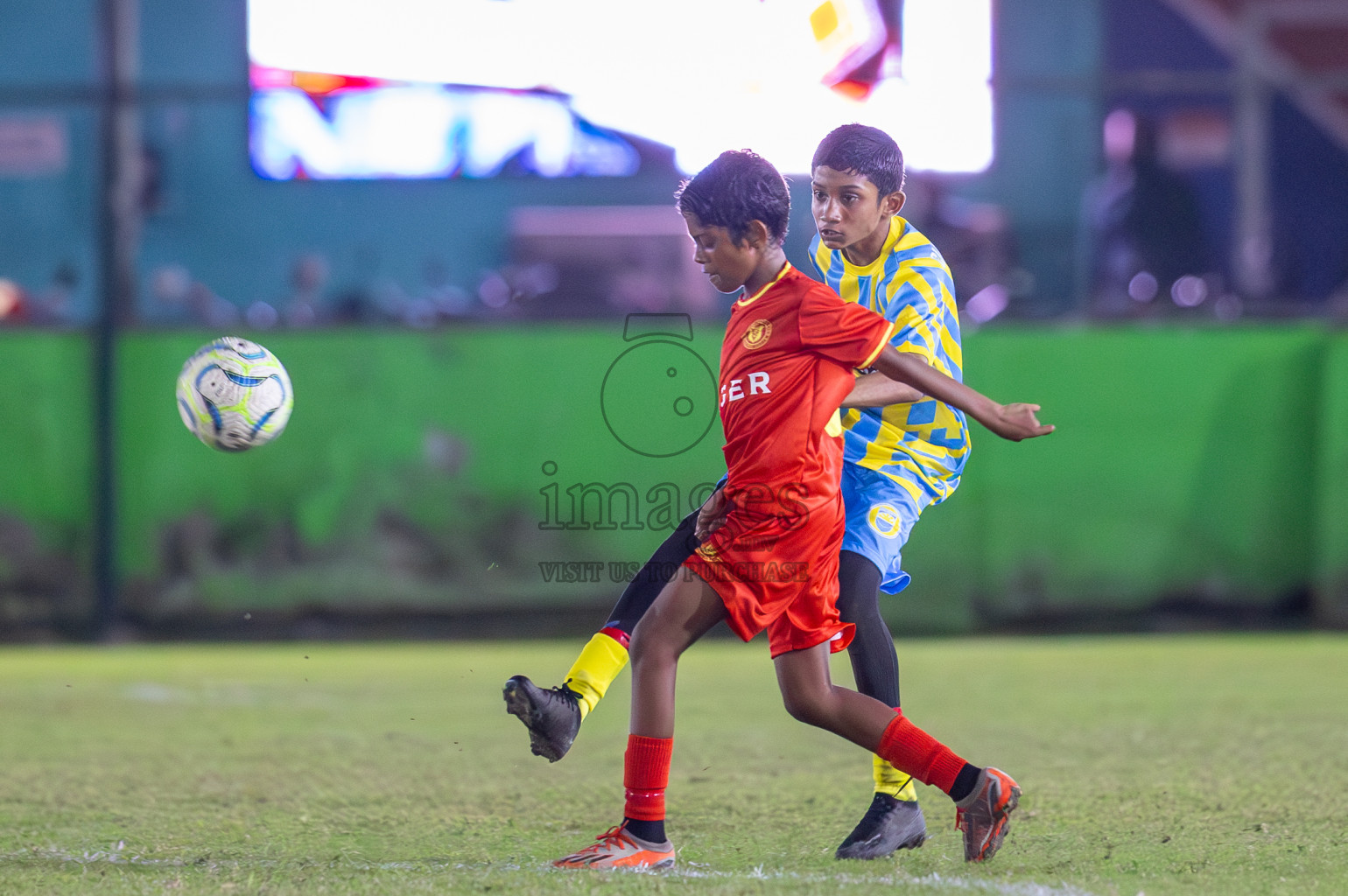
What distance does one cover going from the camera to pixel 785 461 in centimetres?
326

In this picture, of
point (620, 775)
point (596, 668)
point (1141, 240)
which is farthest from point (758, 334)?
point (1141, 240)

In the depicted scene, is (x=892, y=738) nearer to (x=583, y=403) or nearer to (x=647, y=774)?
(x=647, y=774)

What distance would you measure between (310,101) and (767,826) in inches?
299

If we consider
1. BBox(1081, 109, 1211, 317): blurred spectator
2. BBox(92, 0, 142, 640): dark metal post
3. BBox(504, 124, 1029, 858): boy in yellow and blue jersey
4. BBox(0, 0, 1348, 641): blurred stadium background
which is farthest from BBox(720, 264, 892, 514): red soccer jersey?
BBox(92, 0, 142, 640): dark metal post

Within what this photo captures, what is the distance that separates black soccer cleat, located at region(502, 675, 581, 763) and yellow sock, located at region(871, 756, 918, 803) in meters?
0.83

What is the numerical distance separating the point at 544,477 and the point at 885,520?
5025 mm

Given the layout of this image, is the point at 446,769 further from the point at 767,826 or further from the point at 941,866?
the point at 941,866

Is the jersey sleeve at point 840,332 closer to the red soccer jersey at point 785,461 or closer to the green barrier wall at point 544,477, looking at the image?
the red soccer jersey at point 785,461

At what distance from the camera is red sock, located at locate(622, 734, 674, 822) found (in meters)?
3.26

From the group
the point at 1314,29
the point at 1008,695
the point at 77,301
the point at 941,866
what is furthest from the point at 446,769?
the point at 1314,29

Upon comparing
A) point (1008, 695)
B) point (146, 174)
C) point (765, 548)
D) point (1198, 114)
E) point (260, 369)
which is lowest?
point (1008, 695)

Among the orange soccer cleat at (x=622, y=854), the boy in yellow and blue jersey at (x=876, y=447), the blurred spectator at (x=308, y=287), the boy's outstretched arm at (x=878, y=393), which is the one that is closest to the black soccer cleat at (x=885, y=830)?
the boy in yellow and blue jersey at (x=876, y=447)

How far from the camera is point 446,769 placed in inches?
194
